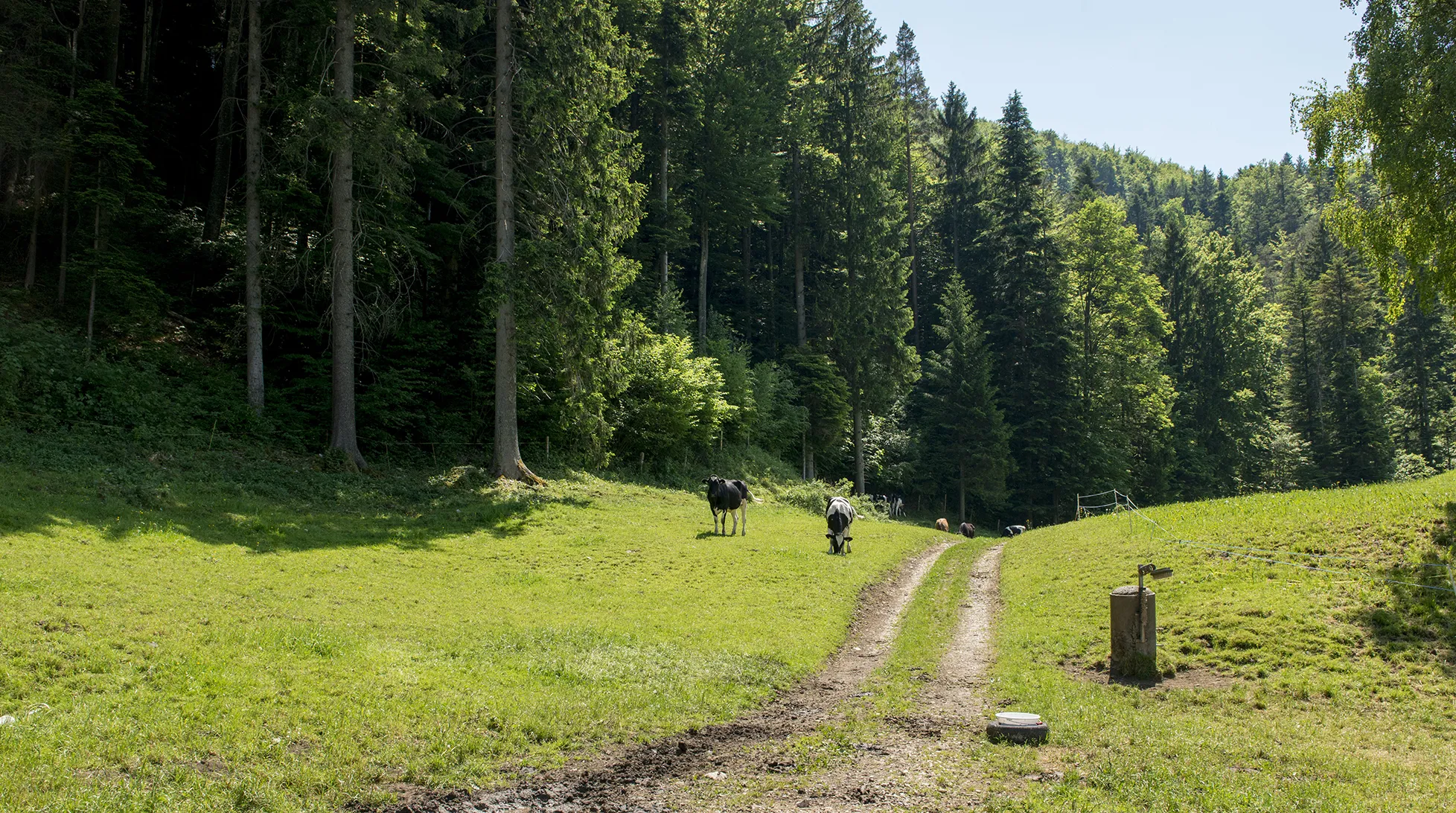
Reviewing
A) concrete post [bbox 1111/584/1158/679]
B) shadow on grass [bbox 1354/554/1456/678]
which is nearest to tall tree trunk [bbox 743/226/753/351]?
shadow on grass [bbox 1354/554/1456/678]

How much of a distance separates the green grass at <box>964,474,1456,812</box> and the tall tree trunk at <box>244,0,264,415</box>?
67.9 ft

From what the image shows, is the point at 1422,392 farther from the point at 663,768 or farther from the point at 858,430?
the point at 663,768

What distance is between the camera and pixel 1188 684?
1097 centimetres

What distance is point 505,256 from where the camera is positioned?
24.9 metres

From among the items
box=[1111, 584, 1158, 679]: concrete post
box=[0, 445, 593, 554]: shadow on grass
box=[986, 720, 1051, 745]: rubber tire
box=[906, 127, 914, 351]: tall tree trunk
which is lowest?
box=[986, 720, 1051, 745]: rubber tire

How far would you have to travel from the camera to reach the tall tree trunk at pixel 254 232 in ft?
77.7

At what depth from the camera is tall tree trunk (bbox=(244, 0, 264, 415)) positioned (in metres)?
23.7

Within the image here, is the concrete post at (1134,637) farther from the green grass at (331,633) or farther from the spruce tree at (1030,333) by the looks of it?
the spruce tree at (1030,333)

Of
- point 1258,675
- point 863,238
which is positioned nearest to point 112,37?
point 1258,675

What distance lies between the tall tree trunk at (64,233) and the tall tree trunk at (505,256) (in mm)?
11284

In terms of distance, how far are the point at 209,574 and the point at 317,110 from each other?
567 inches

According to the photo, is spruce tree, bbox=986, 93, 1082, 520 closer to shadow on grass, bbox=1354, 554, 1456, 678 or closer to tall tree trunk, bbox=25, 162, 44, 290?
shadow on grass, bbox=1354, 554, 1456, 678

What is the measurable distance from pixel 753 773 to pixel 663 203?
123 feet

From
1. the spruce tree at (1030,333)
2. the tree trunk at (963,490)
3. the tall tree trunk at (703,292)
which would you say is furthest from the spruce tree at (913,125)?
the tall tree trunk at (703,292)
